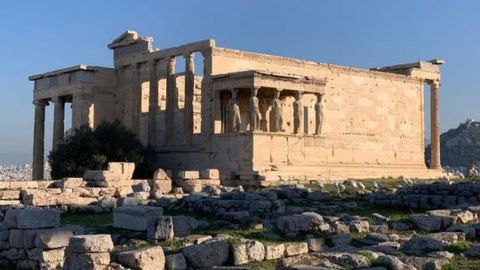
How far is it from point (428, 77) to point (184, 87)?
13900 mm

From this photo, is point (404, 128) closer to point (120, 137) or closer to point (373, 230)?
point (120, 137)

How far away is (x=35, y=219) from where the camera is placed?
355 inches

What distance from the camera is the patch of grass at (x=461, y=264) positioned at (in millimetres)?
7574

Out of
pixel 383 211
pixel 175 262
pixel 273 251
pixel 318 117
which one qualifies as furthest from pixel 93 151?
pixel 175 262

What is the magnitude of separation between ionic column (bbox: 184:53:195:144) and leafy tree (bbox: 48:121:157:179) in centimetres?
208

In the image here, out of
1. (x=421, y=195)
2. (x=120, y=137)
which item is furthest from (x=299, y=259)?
(x=120, y=137)

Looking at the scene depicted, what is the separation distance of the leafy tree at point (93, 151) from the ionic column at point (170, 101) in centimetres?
179

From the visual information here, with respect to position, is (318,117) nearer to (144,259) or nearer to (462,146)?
(144,259)

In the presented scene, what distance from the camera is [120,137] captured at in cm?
2514

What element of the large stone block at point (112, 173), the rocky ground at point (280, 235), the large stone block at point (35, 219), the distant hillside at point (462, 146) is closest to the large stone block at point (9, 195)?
the rocky ground at point (280, 235)

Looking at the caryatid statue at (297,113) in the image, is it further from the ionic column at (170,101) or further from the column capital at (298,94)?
the ionic column at (170,101)

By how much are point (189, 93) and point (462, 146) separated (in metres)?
35.9

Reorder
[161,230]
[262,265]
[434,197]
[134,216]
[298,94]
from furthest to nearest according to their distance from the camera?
[298,94]
[434,197]
[134,216]
[161,230]
[262,265]

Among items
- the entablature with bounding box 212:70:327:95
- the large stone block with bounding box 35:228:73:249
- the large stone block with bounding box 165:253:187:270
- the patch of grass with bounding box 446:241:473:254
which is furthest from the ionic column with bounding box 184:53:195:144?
the large stone block with bounding box 165:253:187:270
